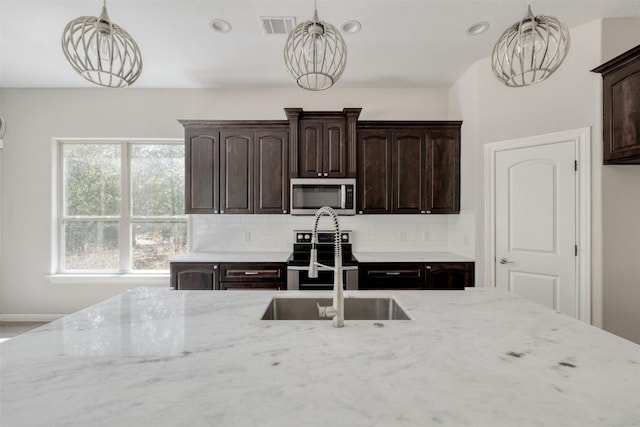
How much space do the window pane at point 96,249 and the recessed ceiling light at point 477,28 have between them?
4.46 metres

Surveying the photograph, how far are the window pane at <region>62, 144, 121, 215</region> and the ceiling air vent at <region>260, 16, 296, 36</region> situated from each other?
2.61 metres

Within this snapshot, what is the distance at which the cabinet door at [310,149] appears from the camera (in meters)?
3.34

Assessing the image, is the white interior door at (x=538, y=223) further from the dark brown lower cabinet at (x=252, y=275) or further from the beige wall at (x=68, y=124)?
the dark brown lower cabinet at (x=252, y=275)

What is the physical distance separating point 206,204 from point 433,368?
3.05 metres

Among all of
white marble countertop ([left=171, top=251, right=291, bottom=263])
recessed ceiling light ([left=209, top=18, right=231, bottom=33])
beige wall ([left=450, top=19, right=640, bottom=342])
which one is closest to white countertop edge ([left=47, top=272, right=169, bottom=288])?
white marble countertop ([left=171, top=251, right=291, bottom=263])

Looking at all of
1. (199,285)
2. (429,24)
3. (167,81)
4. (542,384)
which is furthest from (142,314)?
(167,81)

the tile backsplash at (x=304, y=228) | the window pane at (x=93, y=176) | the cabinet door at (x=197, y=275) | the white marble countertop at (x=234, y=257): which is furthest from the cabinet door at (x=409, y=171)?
the window pane at (x=93, y=176)

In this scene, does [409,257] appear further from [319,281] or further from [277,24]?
[277,24]

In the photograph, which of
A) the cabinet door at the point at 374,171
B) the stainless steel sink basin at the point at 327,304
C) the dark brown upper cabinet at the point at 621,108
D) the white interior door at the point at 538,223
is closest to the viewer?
the stainless steel sink basin at the point at 327,304

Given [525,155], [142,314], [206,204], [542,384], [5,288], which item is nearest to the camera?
[542,384]

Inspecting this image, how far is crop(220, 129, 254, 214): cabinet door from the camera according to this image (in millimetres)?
3373

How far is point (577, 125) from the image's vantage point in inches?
98.0

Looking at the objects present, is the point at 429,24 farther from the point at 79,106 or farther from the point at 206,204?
the point at 79,106

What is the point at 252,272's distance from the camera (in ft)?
10.1
